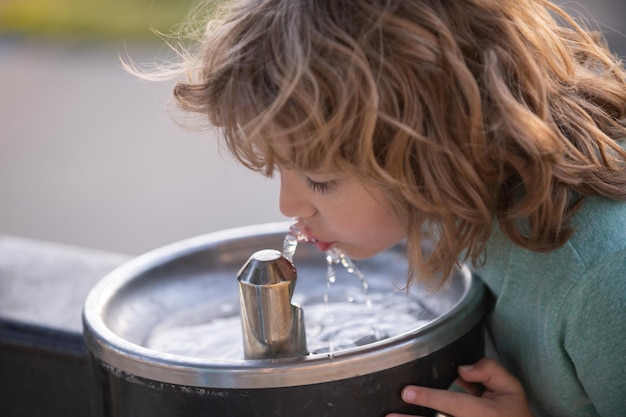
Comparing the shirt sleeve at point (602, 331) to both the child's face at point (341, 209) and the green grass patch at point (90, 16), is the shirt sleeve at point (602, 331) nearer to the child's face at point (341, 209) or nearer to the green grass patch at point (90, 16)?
the child's face at point (341, 209)

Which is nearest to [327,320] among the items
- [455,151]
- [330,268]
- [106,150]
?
[330,268]

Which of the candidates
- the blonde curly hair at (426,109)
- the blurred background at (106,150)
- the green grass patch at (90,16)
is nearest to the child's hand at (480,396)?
the blonde curly hair at (426,109)

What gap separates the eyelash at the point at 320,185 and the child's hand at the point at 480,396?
0.19m

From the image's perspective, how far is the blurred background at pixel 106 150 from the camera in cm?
269

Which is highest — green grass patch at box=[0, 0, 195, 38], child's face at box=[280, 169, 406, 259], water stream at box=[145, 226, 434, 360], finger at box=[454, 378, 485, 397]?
child's face at box=[280, 169, 406, 259]

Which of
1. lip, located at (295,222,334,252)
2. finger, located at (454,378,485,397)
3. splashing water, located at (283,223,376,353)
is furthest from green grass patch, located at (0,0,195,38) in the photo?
finger, located at (454,378,485,397)

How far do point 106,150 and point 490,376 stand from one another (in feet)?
8.19

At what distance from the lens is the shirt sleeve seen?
855mm

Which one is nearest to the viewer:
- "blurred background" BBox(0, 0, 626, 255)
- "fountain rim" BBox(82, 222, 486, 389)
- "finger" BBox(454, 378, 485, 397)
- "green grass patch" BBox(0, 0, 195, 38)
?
"fountain rim" BBox(82, 222, 486, 389)

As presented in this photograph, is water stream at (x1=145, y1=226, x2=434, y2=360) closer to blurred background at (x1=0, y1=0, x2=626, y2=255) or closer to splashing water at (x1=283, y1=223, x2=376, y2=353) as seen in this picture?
splashing water at (x1=283, y1=223, x2=376, y2=353)

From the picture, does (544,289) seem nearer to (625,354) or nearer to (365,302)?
(625,354)

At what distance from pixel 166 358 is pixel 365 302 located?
318 mm

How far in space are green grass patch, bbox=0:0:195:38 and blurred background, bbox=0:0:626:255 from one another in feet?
0.03

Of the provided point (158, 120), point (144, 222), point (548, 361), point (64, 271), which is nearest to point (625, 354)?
point (548, 361)
